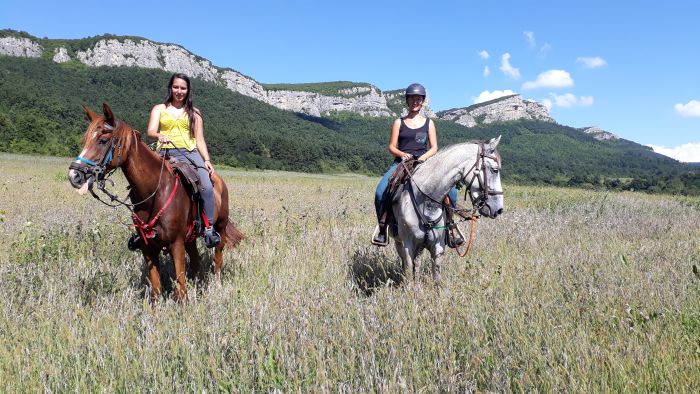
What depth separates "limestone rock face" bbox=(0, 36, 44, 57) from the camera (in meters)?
153

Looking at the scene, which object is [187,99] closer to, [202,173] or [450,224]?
[202,173]

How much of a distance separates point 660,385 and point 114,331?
391cm

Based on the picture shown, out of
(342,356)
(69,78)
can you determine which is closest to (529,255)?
(342,356)

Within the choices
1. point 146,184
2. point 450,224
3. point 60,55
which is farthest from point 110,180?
point 60,55

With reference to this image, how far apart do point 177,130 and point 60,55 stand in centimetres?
20361

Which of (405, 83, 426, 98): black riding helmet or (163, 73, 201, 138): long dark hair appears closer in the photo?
(163, 73, 201, 138): long dark hair

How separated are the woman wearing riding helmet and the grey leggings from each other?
2.21m

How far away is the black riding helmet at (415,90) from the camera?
5.35 metres

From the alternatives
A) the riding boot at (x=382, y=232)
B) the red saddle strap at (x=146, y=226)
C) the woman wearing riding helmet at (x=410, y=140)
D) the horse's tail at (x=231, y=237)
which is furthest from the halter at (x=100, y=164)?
the riding boot at (x=382, y=232)

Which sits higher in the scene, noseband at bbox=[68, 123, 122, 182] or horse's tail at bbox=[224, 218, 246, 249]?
noseband at bbox=[68, 123, 122, 182]

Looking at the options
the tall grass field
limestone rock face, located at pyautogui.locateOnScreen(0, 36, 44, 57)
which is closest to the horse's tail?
the tall grass field

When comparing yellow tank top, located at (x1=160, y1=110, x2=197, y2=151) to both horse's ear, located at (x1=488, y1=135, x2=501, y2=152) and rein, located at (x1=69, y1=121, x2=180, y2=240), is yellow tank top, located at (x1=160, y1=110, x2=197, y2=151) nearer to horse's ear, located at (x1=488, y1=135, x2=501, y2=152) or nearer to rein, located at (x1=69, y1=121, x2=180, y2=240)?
rein, located at (x1=69, y1=121, x2=180, y2=240)

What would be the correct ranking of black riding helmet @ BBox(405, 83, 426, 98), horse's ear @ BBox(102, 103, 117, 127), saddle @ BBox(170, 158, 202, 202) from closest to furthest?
horse's ear @ BBox(102, 103, 117, 127), saddle @ BBox(170, 158, 202, 202), black riding helmet @ BBox(405, 83, 426, 98)

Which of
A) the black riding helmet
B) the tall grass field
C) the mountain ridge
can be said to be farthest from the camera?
the mountain ridge
